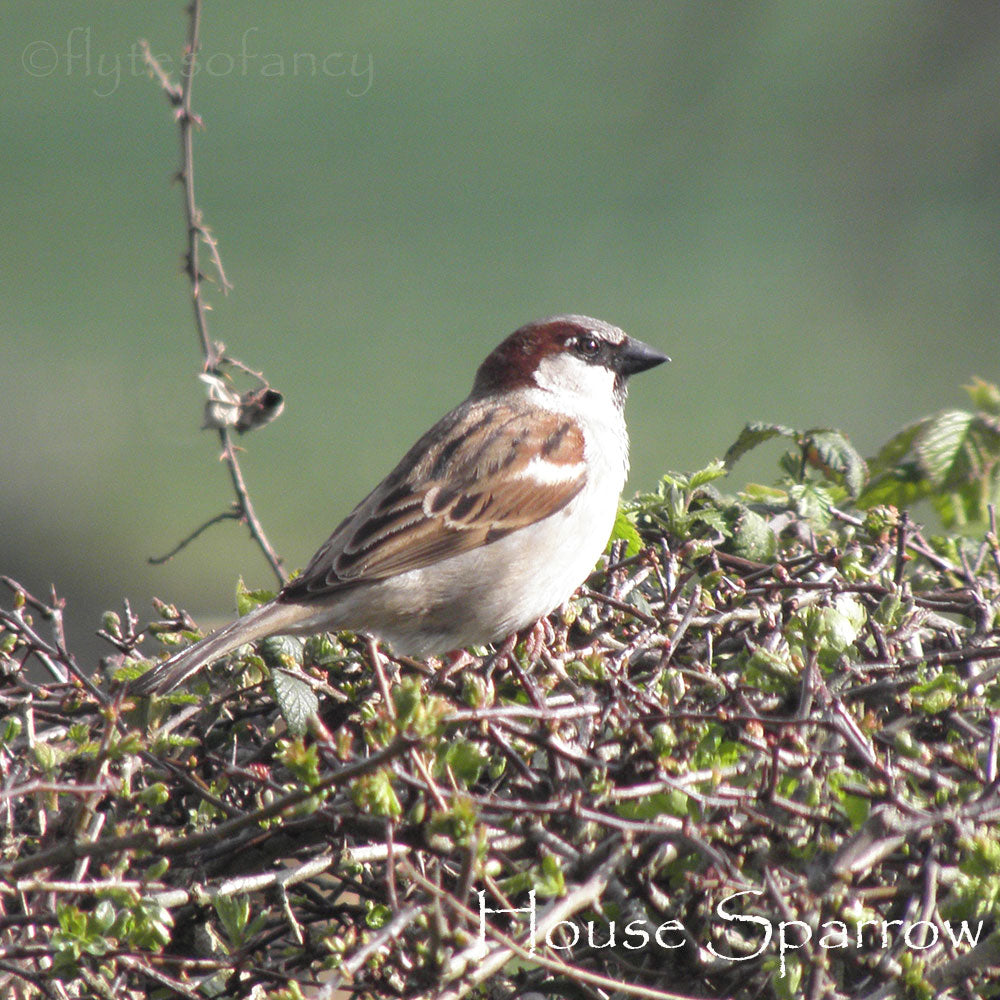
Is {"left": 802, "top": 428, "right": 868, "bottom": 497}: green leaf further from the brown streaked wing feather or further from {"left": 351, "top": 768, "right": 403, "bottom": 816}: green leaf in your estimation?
{"left": 351, "top": 768, "right": 403, "bottom": 816}: green leaf

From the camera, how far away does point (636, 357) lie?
2.68m

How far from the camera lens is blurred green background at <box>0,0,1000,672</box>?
4.42m

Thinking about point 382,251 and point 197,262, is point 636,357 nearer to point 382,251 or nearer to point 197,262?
point 197,262

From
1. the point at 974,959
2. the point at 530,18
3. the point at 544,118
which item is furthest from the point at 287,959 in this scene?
the point at 530,18

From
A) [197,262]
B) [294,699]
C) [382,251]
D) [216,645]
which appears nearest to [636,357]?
[197,262]

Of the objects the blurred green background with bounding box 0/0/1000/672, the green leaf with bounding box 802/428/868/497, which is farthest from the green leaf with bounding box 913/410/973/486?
the blurred green background with bounding box 0/0/1000/672

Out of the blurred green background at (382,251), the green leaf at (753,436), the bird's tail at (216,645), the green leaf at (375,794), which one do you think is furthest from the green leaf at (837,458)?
the blurred green background at (382,251)

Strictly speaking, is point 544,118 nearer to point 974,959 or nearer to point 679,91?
point 679,91

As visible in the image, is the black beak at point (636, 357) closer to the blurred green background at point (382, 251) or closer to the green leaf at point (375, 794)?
the blurred green background at point (382, 251)

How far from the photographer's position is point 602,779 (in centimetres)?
129

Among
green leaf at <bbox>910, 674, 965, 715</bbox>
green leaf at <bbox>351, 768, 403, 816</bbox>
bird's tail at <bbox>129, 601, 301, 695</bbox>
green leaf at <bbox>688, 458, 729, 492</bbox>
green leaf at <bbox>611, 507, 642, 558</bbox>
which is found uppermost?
green leaf at <bbox>688, 458, 729, 492</bbox>

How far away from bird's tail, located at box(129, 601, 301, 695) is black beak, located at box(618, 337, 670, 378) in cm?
107

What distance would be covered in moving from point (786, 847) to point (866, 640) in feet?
A: 1.49

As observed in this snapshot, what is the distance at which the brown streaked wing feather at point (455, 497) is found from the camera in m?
2.20
